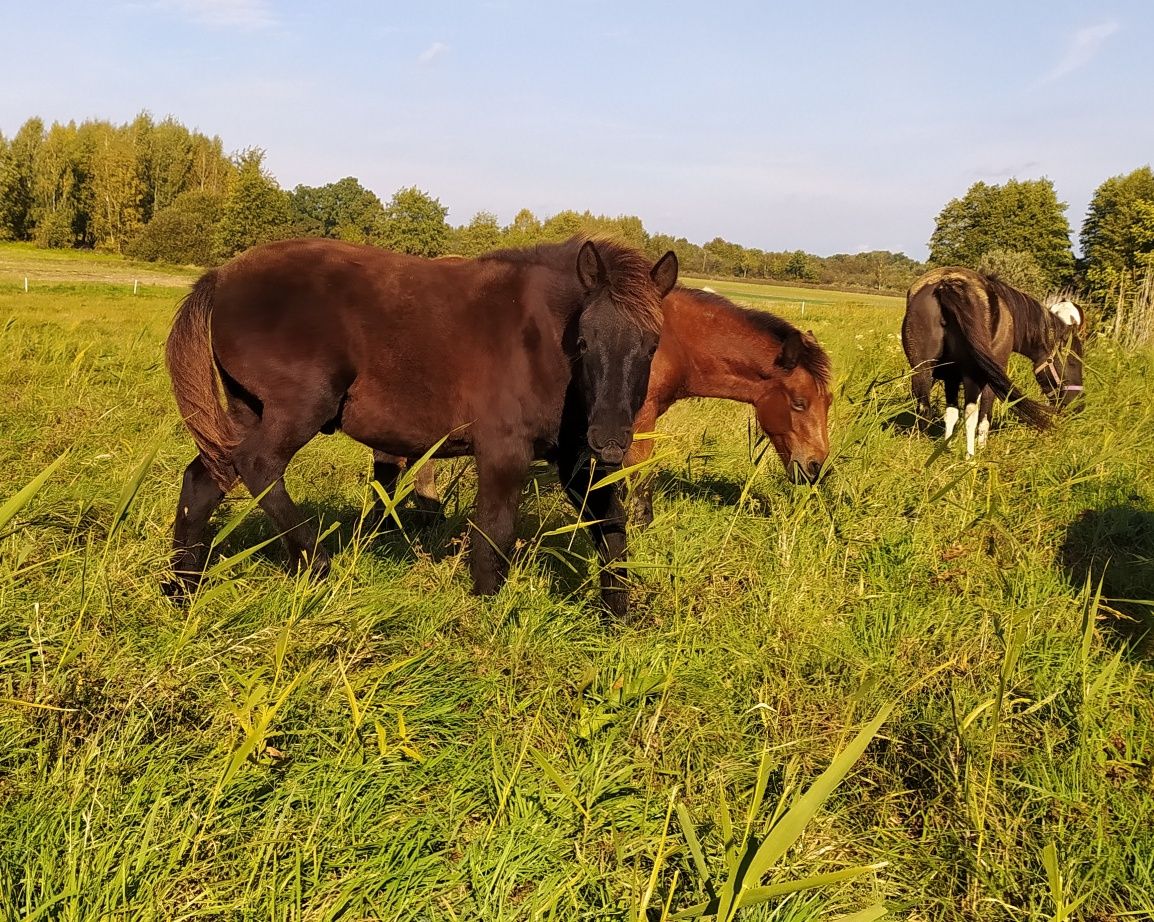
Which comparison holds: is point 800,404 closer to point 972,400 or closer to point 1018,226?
point 972,400

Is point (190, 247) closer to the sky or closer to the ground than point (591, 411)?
closer to the sky

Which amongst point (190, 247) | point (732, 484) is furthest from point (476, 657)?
point (190, 247)

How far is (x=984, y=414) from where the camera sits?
746 centimetres

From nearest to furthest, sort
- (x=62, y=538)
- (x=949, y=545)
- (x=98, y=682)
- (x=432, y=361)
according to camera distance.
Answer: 1. (x=98, y=682)
2. (x=62, y=538)
3. (x=432, y=361)
4. (x=949, y=545)

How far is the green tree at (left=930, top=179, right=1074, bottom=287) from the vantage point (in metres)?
61.0

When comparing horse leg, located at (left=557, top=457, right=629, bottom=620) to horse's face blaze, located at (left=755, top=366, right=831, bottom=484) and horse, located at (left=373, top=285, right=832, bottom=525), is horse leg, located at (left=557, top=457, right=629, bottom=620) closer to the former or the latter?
horse, located at (left=373, top=285, right=832, bottom=525)

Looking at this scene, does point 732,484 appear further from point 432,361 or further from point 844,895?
point 844,895

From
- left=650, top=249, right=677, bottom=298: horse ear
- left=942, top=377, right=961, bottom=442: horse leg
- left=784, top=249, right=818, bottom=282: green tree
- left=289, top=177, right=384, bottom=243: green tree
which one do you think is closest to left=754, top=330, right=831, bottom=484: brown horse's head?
left=650, top=249, right=677, bottom=298: horse ear

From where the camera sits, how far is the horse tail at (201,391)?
367cm

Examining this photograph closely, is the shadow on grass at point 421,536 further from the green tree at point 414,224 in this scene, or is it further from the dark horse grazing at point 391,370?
the green tree at point 414,224

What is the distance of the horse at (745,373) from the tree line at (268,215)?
125 feet

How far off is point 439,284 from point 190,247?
73.6 meters

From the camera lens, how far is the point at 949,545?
408cm

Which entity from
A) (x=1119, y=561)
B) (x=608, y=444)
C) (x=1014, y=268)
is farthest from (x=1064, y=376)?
(x=1014, y=268)
